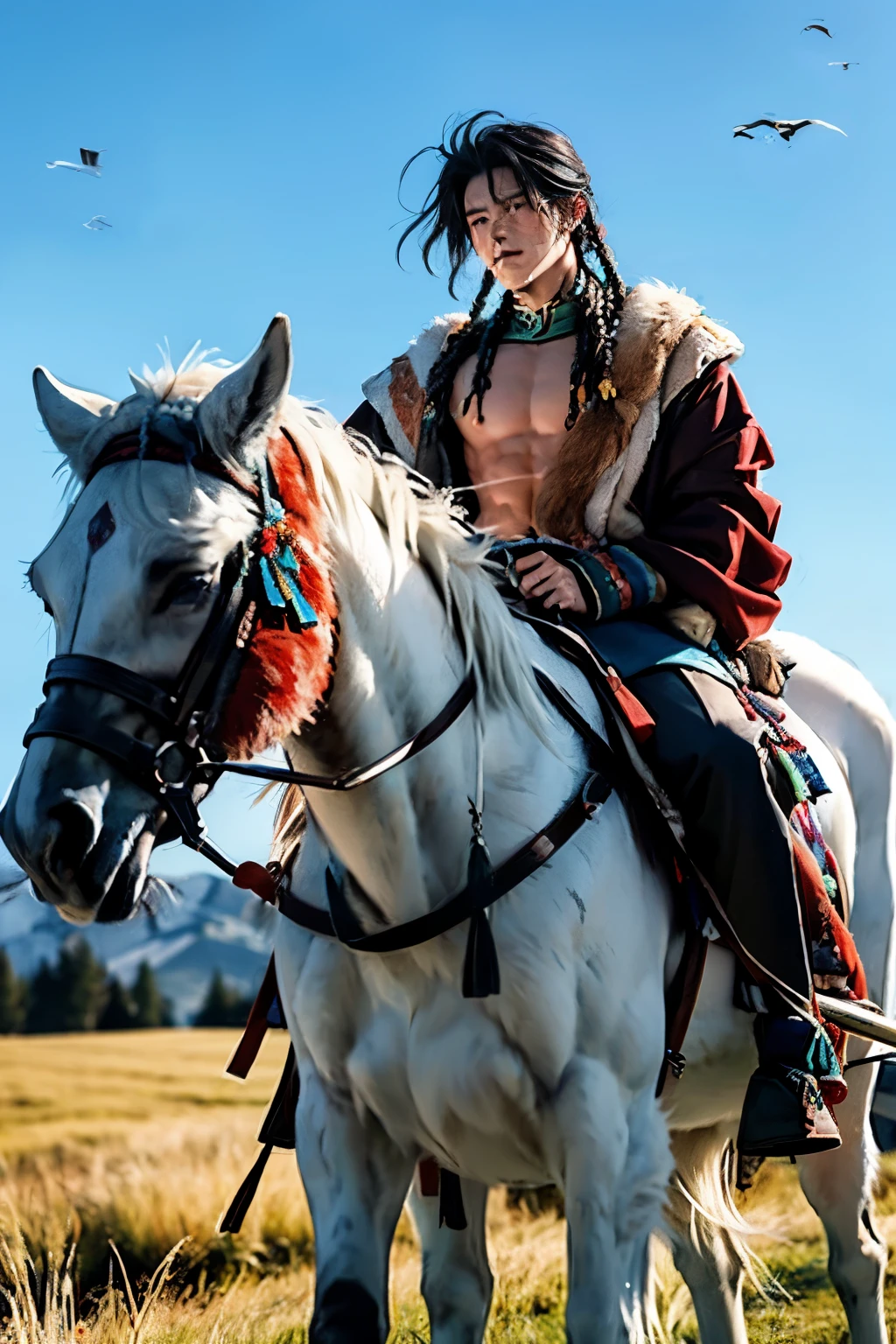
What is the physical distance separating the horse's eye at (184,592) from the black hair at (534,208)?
180 cm

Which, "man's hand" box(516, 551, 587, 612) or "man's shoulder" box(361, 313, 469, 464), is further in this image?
"man's shoulder" box(361, 313, 469, 464)

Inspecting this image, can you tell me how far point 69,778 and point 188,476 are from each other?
60 centimetres

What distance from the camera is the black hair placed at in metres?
4.06

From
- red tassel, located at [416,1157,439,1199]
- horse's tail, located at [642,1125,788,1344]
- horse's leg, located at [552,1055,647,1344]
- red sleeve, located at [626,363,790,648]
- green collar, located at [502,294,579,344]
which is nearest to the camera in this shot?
horse's leg, located at [552,1055,647,1344]

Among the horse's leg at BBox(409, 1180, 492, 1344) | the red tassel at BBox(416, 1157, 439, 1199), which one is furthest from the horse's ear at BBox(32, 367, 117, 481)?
the horse's leg at BBox(409, 1180, 492, 1344)

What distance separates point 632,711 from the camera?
11.2 ft

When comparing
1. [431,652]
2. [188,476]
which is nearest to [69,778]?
[188,476]

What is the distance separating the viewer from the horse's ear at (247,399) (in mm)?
2619

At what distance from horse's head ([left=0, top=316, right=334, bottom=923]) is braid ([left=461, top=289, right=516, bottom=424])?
4.99 feet

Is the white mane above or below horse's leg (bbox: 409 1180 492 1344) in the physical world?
above

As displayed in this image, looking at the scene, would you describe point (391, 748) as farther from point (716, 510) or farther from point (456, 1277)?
point (456, 1277)

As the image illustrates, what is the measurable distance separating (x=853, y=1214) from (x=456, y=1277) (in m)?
1.72

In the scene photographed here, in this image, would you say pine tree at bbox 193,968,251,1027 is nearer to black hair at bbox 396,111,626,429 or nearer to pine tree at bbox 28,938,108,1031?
pine tree at bbox 28,938,108,1031

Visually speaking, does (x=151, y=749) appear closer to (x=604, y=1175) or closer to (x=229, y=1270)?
(x=604, y=1175)
